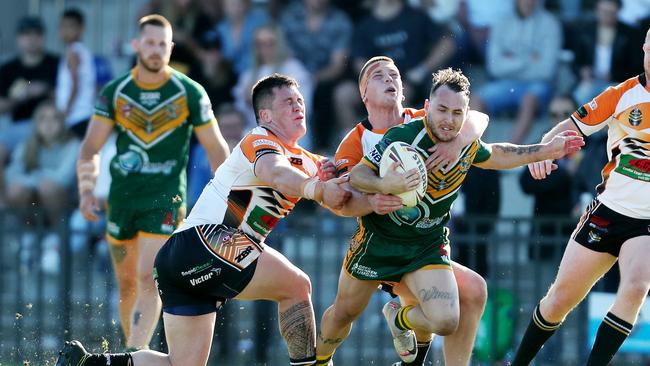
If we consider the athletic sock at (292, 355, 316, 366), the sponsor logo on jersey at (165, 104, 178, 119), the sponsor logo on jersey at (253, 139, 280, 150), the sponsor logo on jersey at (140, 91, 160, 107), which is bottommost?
the athletic sock at (292, 355, 316, 366)

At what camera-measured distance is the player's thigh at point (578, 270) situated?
8359 millimetres

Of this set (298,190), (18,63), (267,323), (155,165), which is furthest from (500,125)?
(298,190)

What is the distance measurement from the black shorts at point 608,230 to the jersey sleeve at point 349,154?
1.69m

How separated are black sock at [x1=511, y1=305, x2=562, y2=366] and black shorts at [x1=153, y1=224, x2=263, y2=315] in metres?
2.15

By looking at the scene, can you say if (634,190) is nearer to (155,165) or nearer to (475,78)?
(155,165)

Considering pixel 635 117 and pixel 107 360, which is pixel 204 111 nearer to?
pixel 107 360

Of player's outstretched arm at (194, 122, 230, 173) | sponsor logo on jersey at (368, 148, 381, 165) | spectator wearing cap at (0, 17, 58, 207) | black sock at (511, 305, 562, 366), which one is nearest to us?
sponsor logo on jersey at (368, 148, 381, 165)

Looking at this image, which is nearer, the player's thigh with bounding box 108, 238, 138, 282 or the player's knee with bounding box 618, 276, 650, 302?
the player's knee with bounding box 618, 276, 650, 302

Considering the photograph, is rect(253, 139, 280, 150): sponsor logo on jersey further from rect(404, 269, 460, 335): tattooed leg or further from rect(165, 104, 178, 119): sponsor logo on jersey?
rect(165, 104, 178, 119): sponsor logo on jersey

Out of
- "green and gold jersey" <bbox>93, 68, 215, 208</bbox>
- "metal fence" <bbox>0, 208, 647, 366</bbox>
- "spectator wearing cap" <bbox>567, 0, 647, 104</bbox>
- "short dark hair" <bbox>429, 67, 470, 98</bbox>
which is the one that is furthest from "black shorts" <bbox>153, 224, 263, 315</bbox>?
"spectator wearing cap" <bbox>567, 0, 647, 104</bbox>

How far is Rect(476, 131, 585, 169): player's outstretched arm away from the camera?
7.84 metres

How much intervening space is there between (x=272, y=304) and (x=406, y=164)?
4.90 m

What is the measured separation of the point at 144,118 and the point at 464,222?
3220 millimetres

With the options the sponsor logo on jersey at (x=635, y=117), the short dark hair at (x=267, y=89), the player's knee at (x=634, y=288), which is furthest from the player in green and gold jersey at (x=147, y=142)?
the player's knee at (x=634, y=288)
